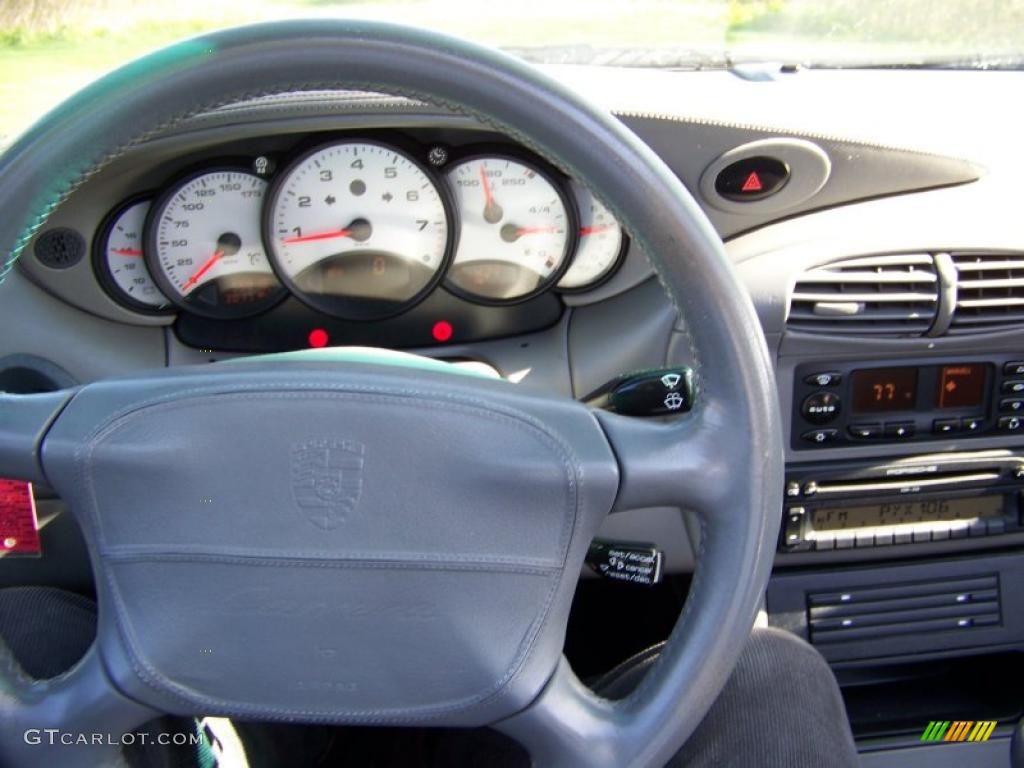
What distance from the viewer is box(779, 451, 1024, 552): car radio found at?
6.80 feet

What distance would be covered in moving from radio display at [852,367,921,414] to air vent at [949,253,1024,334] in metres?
0.12

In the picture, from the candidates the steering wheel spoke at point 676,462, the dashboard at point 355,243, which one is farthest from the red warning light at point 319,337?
the steering wheel spoke at point 676,462

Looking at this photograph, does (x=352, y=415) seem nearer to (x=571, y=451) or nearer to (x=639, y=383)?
(x=571, y=451)

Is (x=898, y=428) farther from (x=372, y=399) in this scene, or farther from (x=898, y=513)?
(x=372, y=399)

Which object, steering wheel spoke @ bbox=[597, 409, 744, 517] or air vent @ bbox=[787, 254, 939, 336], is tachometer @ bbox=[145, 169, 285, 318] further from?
steering wheel spoke @ bbox=[597, 409, 744, 517]

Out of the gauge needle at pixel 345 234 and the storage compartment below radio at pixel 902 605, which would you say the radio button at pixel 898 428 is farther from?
the gauge needle at pixel 345 234

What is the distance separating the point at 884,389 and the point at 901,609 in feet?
1.50

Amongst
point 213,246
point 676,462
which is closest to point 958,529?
point 676,462

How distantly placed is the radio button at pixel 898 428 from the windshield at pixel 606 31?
80cm

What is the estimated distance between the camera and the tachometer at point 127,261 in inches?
79.4

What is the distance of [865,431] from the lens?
2.04 m

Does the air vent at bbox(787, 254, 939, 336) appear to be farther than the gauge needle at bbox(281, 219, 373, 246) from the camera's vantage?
No

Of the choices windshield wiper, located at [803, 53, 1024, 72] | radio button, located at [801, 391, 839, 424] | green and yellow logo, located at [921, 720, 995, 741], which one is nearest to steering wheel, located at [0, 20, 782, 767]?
radio button, located at [801, 391, 839, 424]

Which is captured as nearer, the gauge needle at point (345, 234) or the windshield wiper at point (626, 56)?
the gauge needle at point (345, 234)
